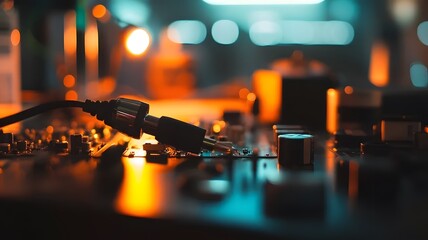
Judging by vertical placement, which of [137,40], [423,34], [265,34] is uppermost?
[265,34]

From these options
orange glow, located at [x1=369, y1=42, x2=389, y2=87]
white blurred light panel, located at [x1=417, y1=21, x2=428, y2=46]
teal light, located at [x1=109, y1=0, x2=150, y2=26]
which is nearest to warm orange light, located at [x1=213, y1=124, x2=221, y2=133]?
teal light, located at [x1=109, y1=0, x2=150, y2=26]

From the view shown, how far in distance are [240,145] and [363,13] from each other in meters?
2.87

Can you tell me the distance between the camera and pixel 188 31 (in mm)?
3617

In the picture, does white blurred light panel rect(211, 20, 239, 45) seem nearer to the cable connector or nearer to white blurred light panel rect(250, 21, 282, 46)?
white blurred light panel rect(250, 21, 282, 46)

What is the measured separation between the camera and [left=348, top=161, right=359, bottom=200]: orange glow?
0.45 m

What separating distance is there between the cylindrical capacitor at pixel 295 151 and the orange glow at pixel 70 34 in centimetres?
128

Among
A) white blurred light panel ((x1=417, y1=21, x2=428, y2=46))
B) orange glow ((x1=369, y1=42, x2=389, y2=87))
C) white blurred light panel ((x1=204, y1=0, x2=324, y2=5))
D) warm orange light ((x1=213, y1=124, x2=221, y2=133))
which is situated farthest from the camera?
white blurred light panel ((x1=204, y1=0, x2=324, y2=5))

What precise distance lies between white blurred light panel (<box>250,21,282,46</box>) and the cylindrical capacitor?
120 inches

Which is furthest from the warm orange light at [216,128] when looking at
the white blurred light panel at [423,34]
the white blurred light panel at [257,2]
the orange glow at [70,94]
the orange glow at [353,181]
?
the white blurred light panel at [257,2]

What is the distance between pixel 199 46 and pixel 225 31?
0.22 m

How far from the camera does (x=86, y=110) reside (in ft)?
2.18

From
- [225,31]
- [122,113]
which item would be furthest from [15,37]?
[225,31]

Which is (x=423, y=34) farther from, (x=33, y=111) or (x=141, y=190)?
(x=141, y=190)

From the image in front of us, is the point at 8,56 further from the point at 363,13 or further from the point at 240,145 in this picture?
the point at 363,13
